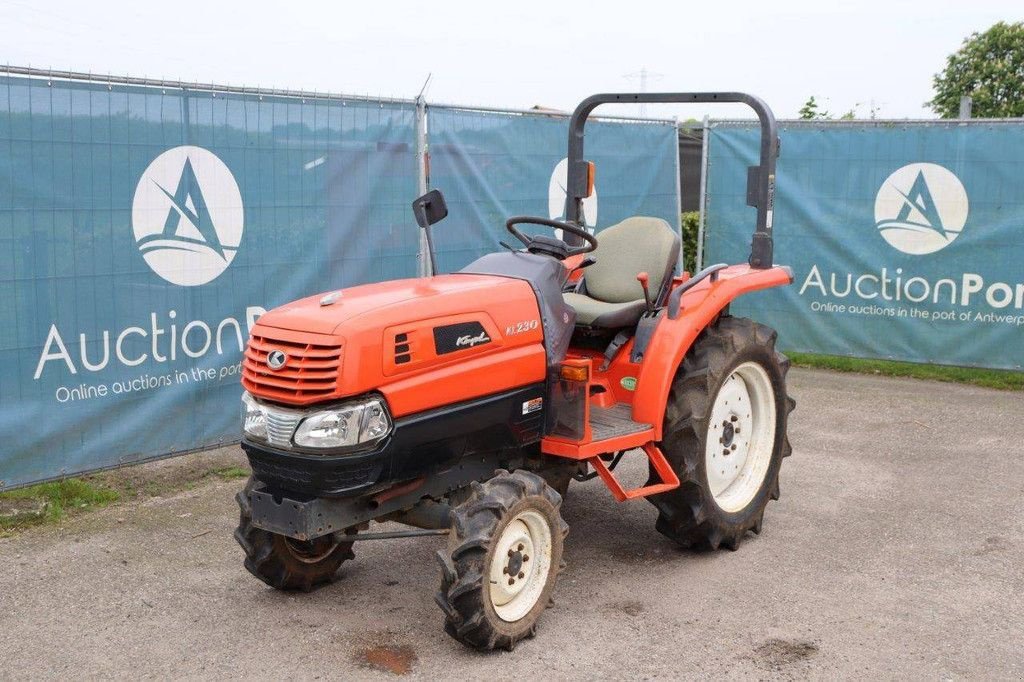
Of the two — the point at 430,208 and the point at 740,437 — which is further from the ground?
the point at 430,208

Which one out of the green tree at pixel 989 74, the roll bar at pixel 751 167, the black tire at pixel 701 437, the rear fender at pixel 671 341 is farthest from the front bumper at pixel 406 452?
the green tree at pixel 989 74

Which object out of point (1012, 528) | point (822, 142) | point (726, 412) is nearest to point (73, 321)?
point (726, 412)

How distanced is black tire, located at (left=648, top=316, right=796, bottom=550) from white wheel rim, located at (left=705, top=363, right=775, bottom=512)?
0.10 metres

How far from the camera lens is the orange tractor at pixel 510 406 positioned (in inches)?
165

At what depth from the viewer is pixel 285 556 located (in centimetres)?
478

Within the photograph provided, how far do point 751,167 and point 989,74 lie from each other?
886 inches

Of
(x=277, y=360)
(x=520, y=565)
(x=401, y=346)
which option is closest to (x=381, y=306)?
(x=401, y=346)

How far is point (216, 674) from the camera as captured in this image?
4.19 metres

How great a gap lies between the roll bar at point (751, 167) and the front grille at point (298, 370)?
211cm

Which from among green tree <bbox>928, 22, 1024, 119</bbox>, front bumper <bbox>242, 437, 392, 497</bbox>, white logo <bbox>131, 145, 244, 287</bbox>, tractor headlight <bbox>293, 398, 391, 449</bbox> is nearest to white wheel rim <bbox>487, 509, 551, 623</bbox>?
front bumper <bbox>242, 437, 392, 497</bbox>

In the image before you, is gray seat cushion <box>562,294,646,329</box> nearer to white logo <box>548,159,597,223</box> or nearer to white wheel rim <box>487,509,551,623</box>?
white wheel rim <box>487,509,551,623</box>

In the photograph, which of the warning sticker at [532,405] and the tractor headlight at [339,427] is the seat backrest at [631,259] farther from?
the tractor headlight at [339,427]

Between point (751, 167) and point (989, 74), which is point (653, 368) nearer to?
point (751, 167)

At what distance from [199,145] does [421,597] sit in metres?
3.18
